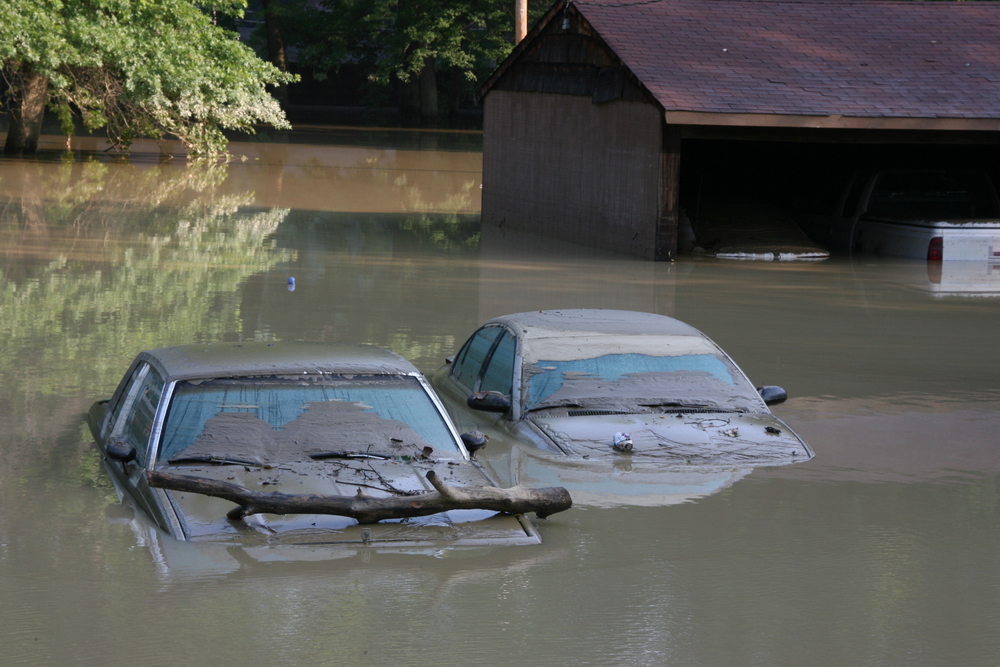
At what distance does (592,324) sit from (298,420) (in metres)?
3.36

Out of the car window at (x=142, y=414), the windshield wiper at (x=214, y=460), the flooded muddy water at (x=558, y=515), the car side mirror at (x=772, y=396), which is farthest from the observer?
the car side mirror at (x=772, y=396)

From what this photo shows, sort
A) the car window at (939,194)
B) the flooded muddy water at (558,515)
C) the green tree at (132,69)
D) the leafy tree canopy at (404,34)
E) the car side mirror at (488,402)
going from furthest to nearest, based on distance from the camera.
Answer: the leafy tree canopy at (404,34) → the green tree at (132,69) → the car window at (939,194) → the car side mirror at (488,402) → the flooded muddy water at (558,515)

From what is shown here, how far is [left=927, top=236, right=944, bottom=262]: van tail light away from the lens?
72.0 feet

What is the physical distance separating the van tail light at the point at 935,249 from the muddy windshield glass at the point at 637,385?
13.5 meters

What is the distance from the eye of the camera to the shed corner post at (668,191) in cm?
2058

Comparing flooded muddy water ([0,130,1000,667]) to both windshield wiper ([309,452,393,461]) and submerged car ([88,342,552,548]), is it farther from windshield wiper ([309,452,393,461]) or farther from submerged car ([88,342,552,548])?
windshield wiper ([309,452,393,461])

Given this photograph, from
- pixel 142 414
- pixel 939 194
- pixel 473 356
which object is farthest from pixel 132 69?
pixel 142 414

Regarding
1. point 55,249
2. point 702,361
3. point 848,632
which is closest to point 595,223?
point 55,249

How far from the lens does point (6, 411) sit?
1031 centimetres

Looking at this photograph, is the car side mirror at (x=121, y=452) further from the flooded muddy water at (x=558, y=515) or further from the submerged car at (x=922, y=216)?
the submerged car at (x=922, y=216)

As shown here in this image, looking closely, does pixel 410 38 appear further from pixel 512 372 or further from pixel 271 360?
pixel 271 360

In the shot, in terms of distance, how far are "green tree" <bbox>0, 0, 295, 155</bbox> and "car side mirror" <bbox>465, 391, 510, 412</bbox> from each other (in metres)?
25.2

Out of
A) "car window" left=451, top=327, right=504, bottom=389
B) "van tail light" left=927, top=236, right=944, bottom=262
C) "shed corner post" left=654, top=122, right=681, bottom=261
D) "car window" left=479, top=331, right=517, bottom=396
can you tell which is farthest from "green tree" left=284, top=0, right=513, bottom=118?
"car window" left=479, top=331, right=517, bottom=396

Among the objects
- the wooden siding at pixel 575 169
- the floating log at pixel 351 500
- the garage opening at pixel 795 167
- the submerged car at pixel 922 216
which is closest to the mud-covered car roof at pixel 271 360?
the floating log at pixel 351 500
